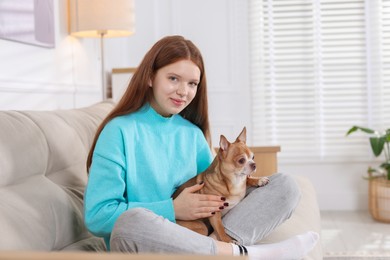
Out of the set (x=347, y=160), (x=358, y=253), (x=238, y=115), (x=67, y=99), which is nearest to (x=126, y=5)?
(x=67, y=99)

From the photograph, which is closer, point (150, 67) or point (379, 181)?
point (150, 67)

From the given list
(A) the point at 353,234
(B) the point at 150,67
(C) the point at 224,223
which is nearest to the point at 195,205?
(C) the point at 224,223

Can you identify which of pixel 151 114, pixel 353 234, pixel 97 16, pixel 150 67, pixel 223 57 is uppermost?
pixel 97 16

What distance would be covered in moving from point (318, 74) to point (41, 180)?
3269 millimetres

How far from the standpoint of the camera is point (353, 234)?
3857 mm

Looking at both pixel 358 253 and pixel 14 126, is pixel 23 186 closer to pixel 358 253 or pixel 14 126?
pixel 14 126

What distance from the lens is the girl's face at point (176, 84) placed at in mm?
1882

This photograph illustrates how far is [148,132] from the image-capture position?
192cm

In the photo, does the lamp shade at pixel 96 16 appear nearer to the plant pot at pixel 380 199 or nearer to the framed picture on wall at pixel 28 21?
the framed picture on wall at pixel 28 21

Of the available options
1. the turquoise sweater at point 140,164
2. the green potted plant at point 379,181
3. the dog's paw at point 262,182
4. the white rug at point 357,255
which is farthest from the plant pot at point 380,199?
the dog's paw at point 262,182

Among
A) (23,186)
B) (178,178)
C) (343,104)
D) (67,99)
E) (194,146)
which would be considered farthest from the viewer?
(343,104)

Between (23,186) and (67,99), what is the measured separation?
5.45 feet

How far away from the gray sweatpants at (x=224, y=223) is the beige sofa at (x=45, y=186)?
11 cm

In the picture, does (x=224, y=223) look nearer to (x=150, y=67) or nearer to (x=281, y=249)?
(x=281, y=249)
